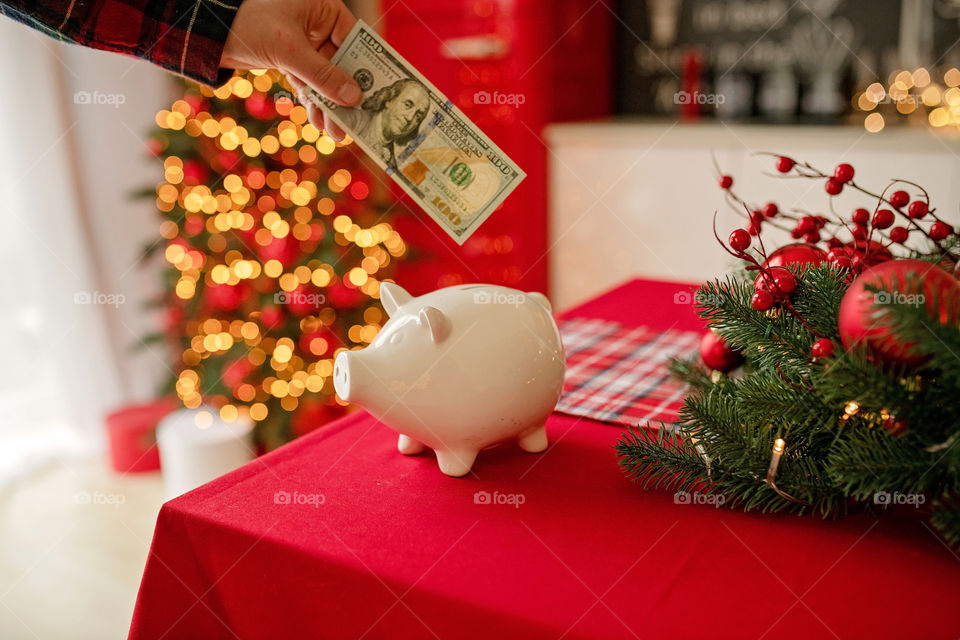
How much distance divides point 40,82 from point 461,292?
220cm

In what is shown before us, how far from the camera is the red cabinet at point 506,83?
3.07 meters

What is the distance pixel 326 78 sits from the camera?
1.12 m

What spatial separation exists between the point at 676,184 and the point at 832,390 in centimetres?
233

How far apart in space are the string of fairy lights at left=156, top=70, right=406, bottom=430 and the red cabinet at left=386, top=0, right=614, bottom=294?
512 millimetres

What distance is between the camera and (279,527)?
82 centimetres

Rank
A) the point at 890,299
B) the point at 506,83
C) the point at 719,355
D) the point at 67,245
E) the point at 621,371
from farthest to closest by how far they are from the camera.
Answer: the point at 506,83
the point at 67,245
the point at 621,371
the point at 719,355
the point at 890,299

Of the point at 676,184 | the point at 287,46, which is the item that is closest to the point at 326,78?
the point at 287,46

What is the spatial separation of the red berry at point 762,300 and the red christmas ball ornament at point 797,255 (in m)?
0.10

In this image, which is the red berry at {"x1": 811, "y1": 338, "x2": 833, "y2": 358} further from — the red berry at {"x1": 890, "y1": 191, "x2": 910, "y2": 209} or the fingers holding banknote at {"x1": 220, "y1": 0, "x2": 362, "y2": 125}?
the fingers holding banknote at {"x1": 220, "y1": 0, "x2": 362, "y2": 125}

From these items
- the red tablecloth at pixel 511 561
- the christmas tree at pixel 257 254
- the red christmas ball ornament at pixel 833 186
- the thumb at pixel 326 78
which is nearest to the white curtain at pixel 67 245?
the christmas tree at pixel 257 254

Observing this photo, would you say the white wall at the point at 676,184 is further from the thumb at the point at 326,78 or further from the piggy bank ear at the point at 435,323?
the piggy bank ear at the point at 435,323

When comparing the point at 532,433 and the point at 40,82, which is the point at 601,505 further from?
the point at 40,82

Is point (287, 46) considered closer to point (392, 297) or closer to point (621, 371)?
point (392, 297)

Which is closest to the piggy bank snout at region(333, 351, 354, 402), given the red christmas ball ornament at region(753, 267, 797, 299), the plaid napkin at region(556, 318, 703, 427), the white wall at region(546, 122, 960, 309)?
the plaid napkin at region(556, 318, 703, 427)
